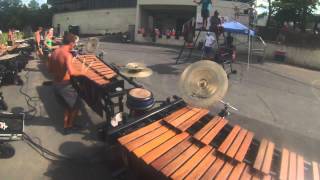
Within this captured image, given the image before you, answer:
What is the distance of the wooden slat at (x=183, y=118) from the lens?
5.38 meters

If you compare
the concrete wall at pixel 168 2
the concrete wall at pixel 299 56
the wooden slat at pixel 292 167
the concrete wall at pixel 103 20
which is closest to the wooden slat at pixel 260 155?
the wooden slat at pixel 292 167

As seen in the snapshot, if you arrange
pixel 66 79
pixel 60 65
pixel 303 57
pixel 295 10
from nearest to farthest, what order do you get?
1. pixel 60 65
2. pixel 66 79
3. pixel 303 57
4. pixel 295 10

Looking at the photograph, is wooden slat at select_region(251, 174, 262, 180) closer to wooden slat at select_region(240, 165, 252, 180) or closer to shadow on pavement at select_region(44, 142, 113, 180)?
wooden slat at select_region(240, 165, 252, 180)

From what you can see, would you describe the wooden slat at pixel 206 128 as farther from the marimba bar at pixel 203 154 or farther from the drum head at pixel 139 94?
the drum head at pixel 139 94

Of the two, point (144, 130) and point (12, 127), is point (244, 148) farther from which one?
point (12, 127)

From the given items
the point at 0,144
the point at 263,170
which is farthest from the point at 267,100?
Answer: the point at 0,144

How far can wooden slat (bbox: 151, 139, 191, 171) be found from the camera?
4309 millimetres

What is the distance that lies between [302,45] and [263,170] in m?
19.5

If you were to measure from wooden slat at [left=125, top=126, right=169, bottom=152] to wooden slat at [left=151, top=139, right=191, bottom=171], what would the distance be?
0.37m

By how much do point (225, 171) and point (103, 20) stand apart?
42.3 m

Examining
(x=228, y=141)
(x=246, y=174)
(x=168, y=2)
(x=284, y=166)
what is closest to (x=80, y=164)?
(x=228, y=141)

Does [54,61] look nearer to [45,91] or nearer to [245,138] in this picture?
[45,91]

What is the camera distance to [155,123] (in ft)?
17.6

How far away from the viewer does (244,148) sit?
5.08 metres
